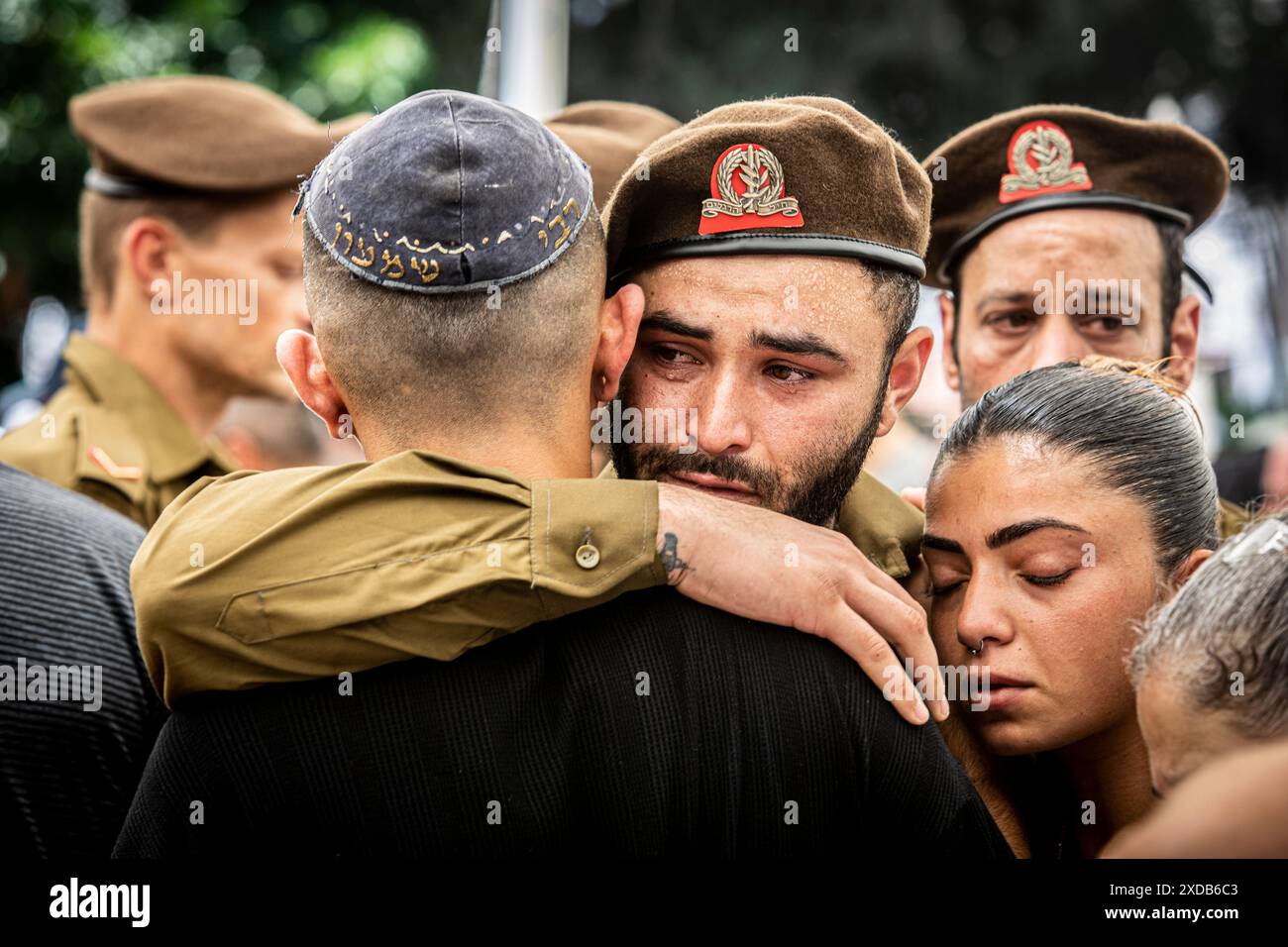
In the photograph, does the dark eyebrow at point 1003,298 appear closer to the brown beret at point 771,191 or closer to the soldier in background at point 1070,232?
the soldier in background at point 1070,232

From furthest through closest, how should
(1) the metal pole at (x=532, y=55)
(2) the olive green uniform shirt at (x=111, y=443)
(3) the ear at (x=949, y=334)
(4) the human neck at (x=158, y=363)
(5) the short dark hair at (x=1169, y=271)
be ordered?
1. (1) the metal pole at (x=532, y=55)
2. (4) the human neck at (x=158, y=363)
3. (2) the olive green uniform shirt at (x=111, y=443)
4. (3) the ear at (x=949, y=334)
5. (5) the short dark hair at (x=1169, y=271)

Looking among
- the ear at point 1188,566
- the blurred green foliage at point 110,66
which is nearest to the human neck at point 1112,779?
the ear at point 1188,566

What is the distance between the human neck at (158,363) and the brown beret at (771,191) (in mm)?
2378

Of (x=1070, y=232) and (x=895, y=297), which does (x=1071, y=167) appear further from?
(x=895, y=297)

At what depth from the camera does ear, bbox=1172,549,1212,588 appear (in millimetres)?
2223

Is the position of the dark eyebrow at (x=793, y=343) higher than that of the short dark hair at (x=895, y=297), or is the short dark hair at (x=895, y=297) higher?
the short dark hair at (x=895, y=297)

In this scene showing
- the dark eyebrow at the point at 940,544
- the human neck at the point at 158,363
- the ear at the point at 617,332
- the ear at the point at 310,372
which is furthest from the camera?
the human neck at the point at 158,363

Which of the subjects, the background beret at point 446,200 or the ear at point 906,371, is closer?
the background beret at point 446,200

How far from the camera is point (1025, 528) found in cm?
221

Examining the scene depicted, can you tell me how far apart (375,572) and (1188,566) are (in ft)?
4.40

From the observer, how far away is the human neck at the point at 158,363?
13.7ft

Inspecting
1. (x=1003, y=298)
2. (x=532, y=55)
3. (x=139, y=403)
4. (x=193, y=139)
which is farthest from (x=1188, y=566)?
(x=532, y=55)
